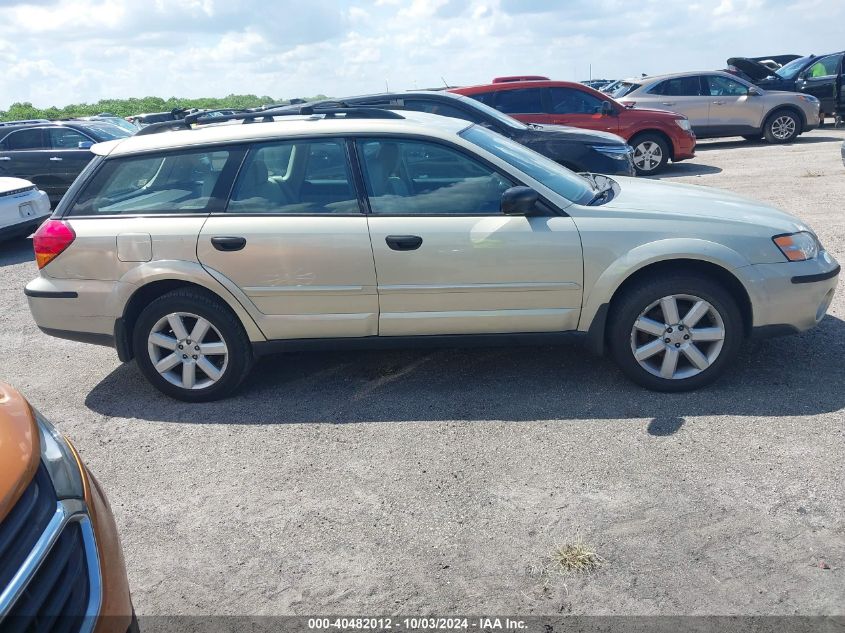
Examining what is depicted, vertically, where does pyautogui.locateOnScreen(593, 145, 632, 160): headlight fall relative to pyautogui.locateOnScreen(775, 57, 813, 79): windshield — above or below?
below

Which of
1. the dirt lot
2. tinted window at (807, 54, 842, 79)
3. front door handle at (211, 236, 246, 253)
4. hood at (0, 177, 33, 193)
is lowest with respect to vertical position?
the dirt lot

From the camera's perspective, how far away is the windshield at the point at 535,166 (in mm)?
4863

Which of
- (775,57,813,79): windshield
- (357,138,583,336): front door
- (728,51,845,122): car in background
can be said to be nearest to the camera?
(357,138,583,336): front door

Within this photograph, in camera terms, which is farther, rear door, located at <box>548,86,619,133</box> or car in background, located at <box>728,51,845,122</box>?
car in background, located at <box>728,51,845,122</box>

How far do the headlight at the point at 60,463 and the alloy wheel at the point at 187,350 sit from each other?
2.35 m

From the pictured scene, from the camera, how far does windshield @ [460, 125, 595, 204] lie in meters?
4.86

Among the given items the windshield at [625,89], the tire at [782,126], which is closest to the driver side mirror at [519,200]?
→ the windshield at [625,89]

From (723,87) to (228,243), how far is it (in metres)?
14.8

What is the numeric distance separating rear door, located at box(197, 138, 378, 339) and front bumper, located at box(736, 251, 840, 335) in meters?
2.19

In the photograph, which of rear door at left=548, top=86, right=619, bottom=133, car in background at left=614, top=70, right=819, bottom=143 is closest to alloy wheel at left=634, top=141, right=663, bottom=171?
rear door at left=548, top=86, right=619, bottom=133

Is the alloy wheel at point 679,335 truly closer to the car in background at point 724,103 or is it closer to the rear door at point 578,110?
the rear door at point 578,110

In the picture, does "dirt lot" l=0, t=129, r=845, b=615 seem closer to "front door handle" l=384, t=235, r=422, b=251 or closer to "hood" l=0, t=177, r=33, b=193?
"front door handle" l=384, t=235, r=422, b=251

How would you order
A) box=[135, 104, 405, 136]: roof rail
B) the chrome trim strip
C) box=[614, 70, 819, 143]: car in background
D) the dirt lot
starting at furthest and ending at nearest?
box=[614, 70, 819, 143]: car in background
box=[135, 104, 405, 136]: roof rail
the dirt lot
the chrome trim strip

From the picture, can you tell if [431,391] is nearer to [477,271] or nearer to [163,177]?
[477,271]
